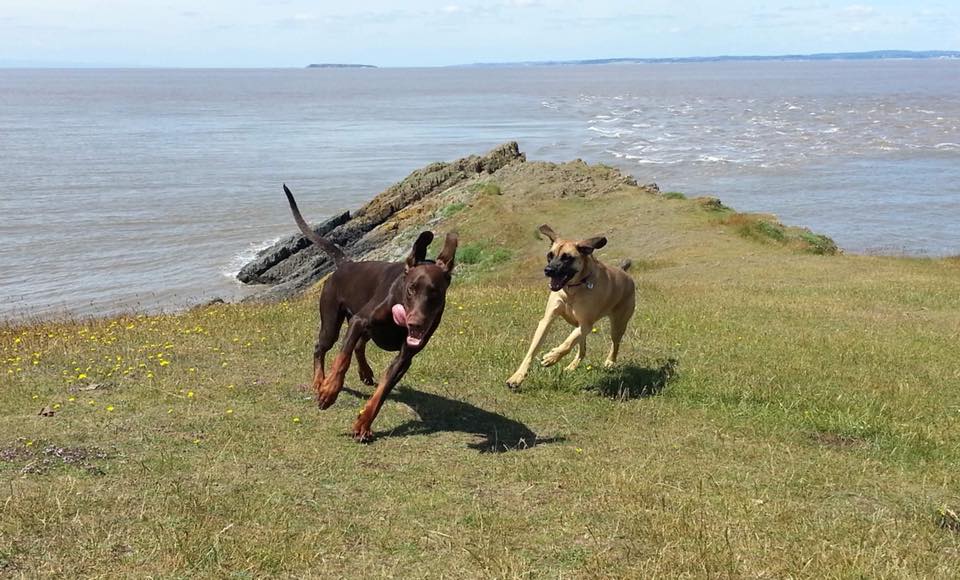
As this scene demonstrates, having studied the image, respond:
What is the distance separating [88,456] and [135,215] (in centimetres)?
3754

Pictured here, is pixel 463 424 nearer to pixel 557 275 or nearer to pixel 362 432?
pixel 362 432

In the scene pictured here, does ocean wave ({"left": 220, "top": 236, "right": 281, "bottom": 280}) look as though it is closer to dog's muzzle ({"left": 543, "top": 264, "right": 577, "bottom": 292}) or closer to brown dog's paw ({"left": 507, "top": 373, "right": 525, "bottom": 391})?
brown dog's paw ({"left": 507, "top": 373, "right": 525, "bottom": 391})

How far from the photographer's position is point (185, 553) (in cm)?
547

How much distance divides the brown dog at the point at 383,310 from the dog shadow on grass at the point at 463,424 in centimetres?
59

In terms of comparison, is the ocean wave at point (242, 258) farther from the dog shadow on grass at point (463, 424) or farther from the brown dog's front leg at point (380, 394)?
the brown dog's front leg at point (380, 394)

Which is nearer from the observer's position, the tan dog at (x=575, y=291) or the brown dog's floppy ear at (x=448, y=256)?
the brown dog's floppy ear at (x=448, y=256)

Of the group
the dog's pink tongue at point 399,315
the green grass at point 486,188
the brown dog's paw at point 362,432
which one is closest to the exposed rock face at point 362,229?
the green grass at point 486,188

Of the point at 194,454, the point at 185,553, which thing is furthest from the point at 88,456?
the point at 185,553

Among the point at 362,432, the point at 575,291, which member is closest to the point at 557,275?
the point at 575,291

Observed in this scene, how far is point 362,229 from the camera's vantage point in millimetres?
36688

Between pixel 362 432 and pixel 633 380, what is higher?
pixel 362 432

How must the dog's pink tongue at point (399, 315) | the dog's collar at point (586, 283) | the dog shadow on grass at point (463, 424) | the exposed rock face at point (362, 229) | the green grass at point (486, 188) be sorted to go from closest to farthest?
the dog's pink tongue at point (399, 315) → the dog shadow on grass at point (463, 424) → the dog's collar at point (586, 283) → the exposed rock face at point (362, 229) → the green grass at point (486, 188)

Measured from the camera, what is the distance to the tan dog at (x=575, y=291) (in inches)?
408

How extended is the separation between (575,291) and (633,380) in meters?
1.35
